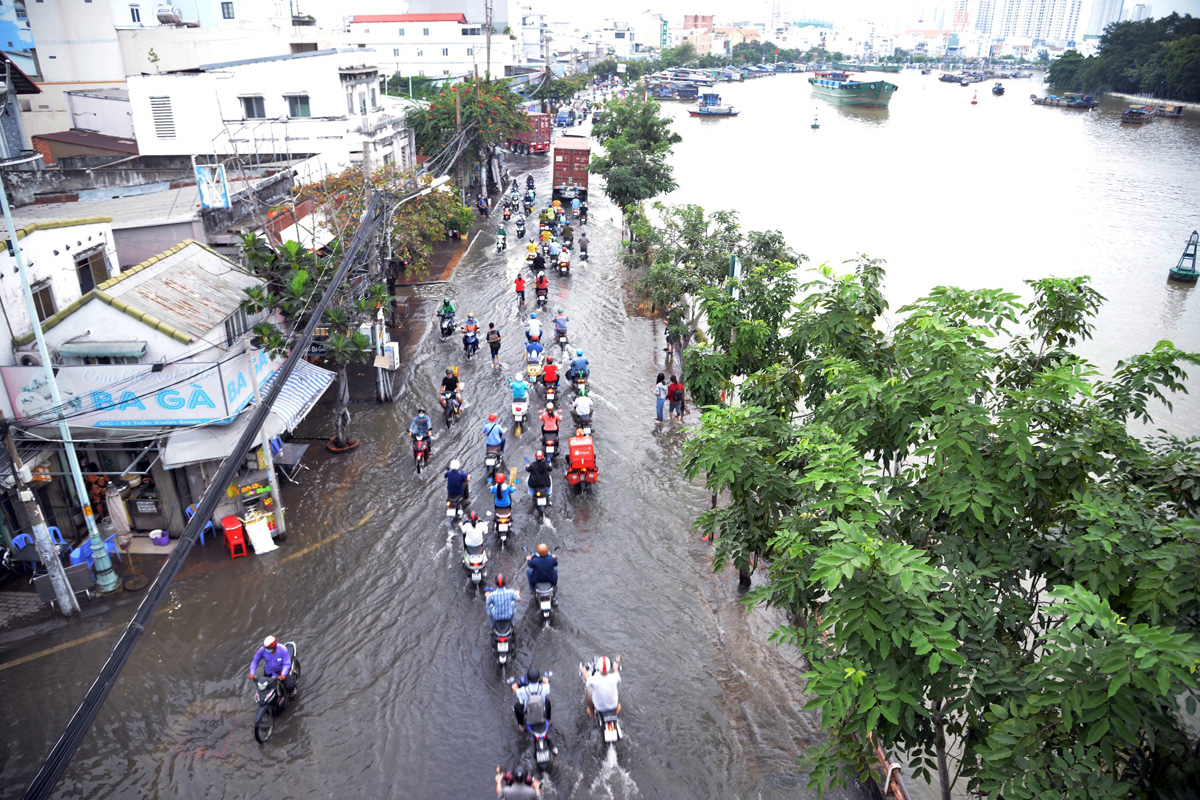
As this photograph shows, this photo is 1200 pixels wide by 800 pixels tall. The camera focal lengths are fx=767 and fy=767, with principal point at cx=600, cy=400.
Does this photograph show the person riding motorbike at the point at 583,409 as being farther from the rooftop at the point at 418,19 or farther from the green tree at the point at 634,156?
the rooftop at the point at 418,19

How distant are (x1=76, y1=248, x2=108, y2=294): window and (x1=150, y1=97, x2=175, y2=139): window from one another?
1731 cm

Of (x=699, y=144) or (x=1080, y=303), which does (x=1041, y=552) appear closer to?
(x=1080, y=303)

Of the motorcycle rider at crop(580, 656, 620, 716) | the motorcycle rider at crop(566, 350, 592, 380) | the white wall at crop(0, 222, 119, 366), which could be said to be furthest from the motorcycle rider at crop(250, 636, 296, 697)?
the motorcycle rider at crop(566, 350, 592, 380)

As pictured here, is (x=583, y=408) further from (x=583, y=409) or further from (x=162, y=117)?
(x=162, y=117)

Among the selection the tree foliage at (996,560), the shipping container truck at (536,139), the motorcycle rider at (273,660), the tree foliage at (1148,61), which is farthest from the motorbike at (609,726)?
the tree foliage at (1148,61)

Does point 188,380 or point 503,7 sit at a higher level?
point 503,7

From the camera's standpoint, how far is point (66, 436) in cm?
1055

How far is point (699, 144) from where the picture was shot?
7425 cm

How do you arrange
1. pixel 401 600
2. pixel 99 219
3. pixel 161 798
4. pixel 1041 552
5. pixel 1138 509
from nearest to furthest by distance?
pixel 1138 509
pixel 1041 552
pixel 161 798
pixel 401 600
pixel 99 219

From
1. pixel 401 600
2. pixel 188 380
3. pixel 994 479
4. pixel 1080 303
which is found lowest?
pixel 401 600

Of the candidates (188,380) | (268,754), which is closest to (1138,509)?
(268,754)

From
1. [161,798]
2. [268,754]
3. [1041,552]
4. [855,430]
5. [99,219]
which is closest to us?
[1041,552]

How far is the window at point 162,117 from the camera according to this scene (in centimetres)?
2784

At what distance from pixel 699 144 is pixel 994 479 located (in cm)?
7291
